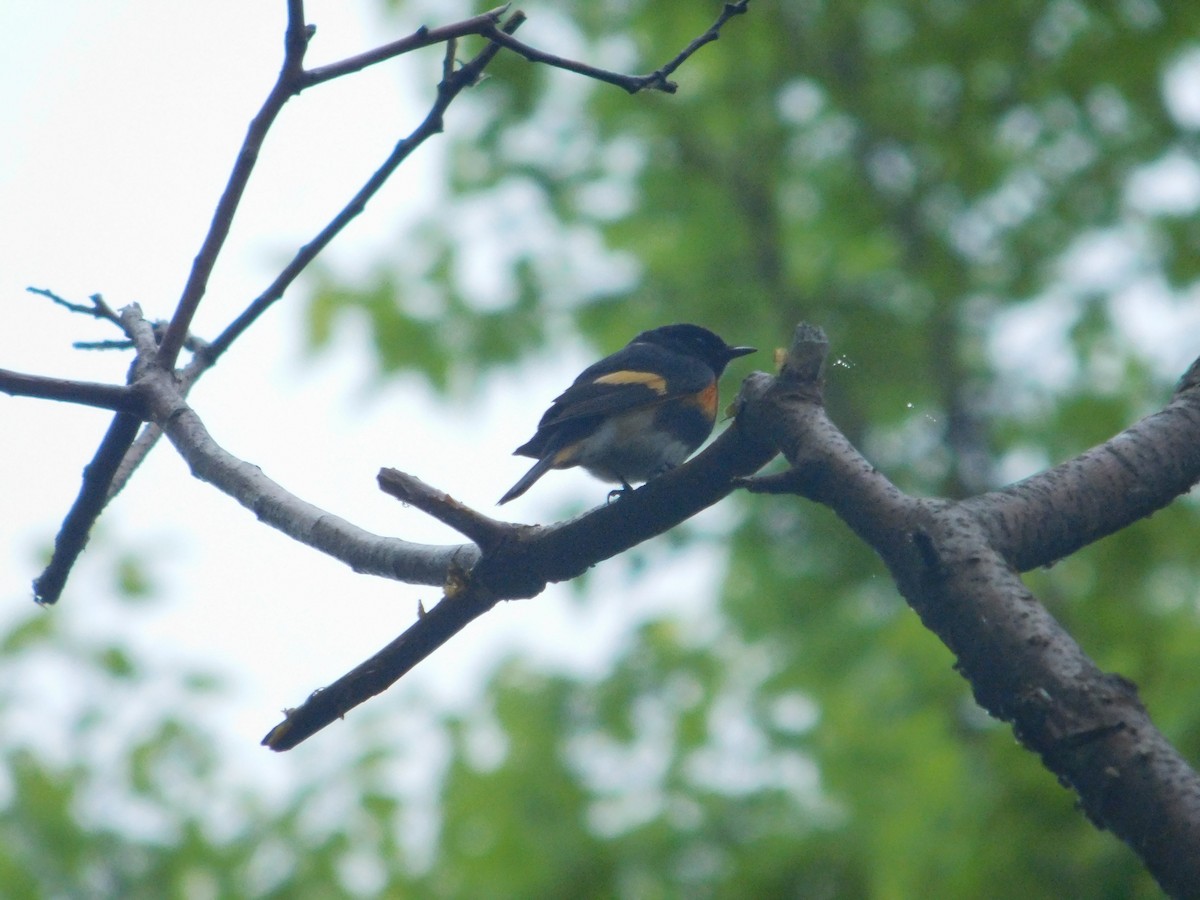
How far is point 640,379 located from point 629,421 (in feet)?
0.72

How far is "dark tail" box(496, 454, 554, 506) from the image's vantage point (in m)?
3.65

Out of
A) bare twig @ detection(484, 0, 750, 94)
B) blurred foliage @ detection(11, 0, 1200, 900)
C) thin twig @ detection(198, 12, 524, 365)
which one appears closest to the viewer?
bare twig @ detection(484, 0, 750, 94)

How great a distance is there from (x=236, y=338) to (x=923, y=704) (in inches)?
158

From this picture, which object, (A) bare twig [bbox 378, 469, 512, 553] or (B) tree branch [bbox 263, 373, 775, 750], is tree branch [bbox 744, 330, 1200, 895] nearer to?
(B) tree branch [bbox 263, 373, 775, 750]

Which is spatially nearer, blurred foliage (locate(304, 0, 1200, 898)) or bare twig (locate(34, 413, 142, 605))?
bare twig (locate(34, 413, 142, 605))

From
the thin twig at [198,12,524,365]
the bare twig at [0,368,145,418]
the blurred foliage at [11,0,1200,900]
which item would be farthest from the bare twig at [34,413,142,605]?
the blurred foliage at [11,0,1200,900]

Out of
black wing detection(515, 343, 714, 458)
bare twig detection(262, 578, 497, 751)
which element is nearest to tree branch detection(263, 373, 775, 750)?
bare twig detection(262, 578, 497, 751)

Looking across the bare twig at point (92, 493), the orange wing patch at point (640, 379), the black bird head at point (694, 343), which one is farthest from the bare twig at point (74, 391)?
the black bird head at point (694, 343)

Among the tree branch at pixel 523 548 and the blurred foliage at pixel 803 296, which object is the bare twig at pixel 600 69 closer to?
the tree branch at pixel 523 548

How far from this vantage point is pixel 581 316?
749cm

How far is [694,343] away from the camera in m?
5.36

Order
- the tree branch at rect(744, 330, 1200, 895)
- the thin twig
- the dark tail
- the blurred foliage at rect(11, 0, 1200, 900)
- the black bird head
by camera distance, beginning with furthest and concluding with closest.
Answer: the blurred foliage at rect(11, 0, 1200, 900) → the black bird head → the dark tail → the thin twig → the tree branch at rect(744, 330, 1200, 895)

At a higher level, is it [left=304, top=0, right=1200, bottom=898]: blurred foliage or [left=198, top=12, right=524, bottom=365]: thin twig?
[left=304, top=0, right=1200, bottom=898]: blurred foliage

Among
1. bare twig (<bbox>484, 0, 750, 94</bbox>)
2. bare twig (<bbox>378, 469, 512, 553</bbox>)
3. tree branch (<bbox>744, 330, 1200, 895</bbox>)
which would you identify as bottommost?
tree branch (<bbox>744, 330, 1200, 895</bbox>)
